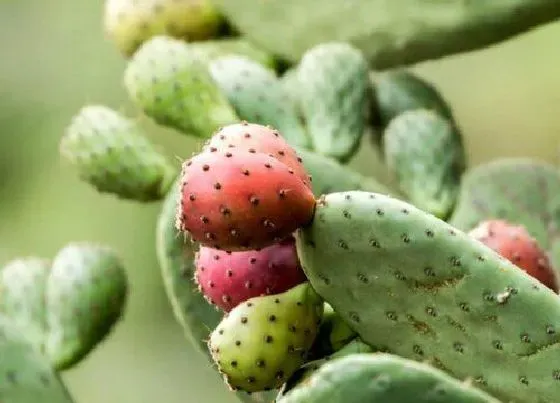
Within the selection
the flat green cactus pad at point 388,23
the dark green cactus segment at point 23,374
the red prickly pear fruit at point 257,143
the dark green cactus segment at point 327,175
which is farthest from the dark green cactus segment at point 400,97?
the red prickly pear fruit at point 257,143

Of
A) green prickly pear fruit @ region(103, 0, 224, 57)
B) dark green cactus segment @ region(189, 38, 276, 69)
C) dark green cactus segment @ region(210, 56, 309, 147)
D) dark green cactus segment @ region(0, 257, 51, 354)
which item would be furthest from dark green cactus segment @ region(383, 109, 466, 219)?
dark green cactus segment @ region(0, 257, 51, 354)

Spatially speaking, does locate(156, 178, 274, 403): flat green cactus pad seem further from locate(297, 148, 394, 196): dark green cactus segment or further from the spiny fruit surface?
the spiny fruit surface

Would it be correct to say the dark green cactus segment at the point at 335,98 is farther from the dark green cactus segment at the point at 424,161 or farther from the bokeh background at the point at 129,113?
the bokeh background at the point at 129,113

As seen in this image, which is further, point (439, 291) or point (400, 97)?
point (400, 97)

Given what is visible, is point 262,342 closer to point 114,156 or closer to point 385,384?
→ point 385,384

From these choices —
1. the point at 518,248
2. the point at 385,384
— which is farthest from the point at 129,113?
the point at 385,384
